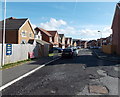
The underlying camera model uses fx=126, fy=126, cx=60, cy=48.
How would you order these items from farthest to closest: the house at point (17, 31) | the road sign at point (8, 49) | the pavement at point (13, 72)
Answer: the house at point (17, 31) → the road sign at point (8, 49) → the pavement at point (13, 72)

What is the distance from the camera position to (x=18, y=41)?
88.5ft

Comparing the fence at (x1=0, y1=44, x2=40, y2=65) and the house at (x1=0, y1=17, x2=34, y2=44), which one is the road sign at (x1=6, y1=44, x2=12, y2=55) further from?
the house at (x1=0, y1=17, x2=34, y2=44)

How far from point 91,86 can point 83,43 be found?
411ft

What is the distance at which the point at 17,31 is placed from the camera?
2688cm

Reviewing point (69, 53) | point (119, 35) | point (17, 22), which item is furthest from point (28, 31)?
point (119, 35)

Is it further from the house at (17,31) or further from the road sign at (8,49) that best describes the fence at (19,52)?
the house at (17,31)

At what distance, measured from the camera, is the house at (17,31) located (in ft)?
88.7

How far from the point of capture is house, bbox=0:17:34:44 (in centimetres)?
2705

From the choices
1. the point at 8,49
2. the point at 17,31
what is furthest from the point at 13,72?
the point at 17,31

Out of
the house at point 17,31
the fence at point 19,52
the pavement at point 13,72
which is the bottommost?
the pavement at point 13,72

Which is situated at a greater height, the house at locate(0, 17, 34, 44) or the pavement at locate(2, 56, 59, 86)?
the house at locate(0, 17, 34, 44)

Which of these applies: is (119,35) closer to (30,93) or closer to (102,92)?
(102,92)

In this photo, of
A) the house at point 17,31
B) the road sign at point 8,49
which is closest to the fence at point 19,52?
the road sign at point 8,49

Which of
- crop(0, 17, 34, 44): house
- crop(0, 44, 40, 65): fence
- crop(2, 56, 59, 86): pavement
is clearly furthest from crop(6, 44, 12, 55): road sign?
crop(0, 17, 34, 44): house
